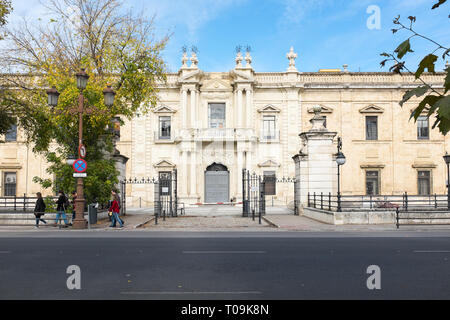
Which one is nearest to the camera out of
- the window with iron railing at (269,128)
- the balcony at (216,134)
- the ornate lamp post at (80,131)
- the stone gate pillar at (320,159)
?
the ornate lamp post at (80,131)

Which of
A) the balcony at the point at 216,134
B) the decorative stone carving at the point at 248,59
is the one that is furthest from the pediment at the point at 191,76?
the balcony at the point at 216,134

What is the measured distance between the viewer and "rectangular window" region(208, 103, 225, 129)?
40406mm

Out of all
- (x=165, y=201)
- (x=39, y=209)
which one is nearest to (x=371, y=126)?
(x=165, y=201)

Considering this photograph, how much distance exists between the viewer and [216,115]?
40.6 meters

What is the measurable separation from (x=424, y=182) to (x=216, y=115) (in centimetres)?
2127

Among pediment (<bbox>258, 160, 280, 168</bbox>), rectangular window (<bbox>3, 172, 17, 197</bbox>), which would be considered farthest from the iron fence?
rectangular window (<bbox>3, 172, 17, 197</bbox>)

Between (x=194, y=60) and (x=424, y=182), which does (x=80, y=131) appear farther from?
(x=424, y=182)

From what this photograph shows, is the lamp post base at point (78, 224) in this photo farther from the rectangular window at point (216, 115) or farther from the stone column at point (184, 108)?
the rectangular window at point (216, 115)

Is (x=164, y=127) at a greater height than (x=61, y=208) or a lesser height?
greater

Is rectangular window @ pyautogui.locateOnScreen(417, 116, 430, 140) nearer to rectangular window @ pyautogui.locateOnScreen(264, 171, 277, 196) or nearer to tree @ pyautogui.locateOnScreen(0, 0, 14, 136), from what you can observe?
rectangular window @ pyautogui.locateOnScreen(264, 171, 277, 196)

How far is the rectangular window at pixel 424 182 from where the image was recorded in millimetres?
39703

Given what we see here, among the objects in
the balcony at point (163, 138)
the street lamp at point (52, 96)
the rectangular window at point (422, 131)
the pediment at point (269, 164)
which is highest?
the rectangular window at point (422, 131)

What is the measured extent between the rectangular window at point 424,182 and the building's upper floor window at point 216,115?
65.1ft

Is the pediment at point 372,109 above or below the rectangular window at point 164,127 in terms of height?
above
